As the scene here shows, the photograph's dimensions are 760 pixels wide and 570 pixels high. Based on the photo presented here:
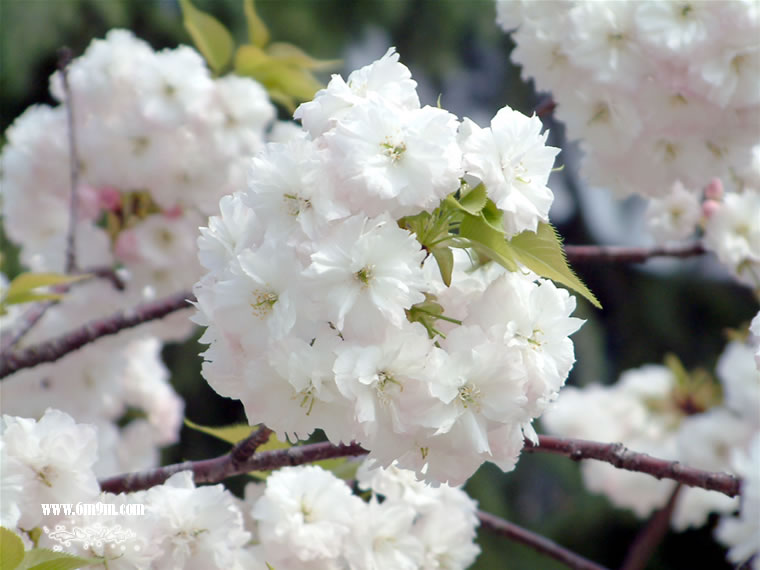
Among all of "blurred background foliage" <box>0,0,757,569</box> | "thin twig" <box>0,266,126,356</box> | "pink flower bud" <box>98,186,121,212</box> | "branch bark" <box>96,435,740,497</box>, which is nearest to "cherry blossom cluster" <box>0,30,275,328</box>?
"pink flower bud" <box>98,186,121,212</box>

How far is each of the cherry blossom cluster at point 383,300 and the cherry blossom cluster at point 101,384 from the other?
752 millimetres

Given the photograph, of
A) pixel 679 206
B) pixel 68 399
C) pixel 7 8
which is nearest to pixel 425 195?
pixel 679 206

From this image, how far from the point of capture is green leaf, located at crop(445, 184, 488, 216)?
550 mm

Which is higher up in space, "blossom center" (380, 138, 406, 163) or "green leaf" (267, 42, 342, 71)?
"blossom center" (380, 138, 406, 163)

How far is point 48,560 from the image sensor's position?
60 centimetres

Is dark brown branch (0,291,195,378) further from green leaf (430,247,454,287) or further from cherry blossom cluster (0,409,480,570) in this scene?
green leaf (430,247,454,287)

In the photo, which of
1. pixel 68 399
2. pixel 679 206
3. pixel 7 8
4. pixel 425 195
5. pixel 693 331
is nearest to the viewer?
pixel 425 195

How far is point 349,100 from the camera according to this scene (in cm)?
57

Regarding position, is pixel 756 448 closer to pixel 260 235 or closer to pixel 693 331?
pixel 260 235

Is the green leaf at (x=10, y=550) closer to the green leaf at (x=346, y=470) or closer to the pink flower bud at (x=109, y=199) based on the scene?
the green leaf at (x=346, y=470)

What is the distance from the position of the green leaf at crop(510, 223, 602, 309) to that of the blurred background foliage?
1440mm

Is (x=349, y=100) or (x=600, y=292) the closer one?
(x=349, y=100)

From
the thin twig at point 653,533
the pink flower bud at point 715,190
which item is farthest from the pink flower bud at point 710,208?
the thin twig at point 653,533

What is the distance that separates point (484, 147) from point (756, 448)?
0.32 m
